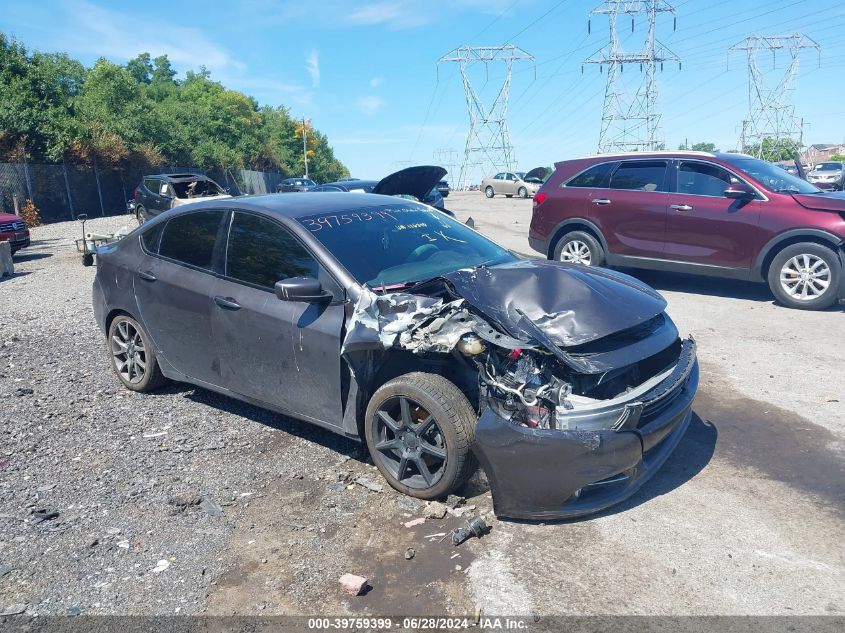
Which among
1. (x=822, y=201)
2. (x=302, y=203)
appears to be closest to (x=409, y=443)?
(x=302, y=203)

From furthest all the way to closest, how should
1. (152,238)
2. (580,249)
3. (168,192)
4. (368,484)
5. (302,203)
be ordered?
(168,192), (580,249), (152,238), (302,203), (368,484)

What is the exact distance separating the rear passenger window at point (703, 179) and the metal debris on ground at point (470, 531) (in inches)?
271

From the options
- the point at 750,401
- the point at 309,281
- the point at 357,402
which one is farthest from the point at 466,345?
the point at 750,401

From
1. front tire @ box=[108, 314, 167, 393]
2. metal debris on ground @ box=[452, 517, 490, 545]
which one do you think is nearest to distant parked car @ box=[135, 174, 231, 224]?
front tire @ box=[108, 314, 167, 393]

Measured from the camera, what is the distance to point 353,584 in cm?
316

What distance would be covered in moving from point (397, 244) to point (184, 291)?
65.4 inches

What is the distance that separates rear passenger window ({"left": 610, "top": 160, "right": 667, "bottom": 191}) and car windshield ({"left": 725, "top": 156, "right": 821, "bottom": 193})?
2.86 feet

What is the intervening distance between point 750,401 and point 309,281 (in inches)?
143

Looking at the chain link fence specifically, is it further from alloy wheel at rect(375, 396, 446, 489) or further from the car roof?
alloy wheel at rect(375, 396, 446, 489)

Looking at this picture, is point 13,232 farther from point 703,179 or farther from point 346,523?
point 346,523

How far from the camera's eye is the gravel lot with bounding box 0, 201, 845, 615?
309 centimetres

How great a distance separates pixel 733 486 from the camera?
13.0 ft

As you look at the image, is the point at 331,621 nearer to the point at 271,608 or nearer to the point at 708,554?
the point at 271,608

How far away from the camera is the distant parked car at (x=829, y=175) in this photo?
28.1m
